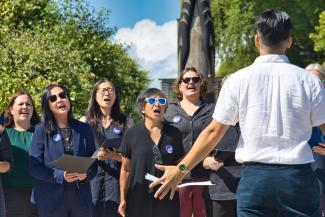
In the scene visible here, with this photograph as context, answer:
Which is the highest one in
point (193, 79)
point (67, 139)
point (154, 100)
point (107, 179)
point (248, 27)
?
point (248, 27)

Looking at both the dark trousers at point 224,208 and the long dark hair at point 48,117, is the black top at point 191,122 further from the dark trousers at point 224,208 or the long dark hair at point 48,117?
the long dark hair at point 48,117

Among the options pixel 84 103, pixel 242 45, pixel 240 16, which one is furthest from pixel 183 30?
pixel 242 45

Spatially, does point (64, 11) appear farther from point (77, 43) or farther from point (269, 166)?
point (269, 166)

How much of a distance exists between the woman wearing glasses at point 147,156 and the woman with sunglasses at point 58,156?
0.34 metres

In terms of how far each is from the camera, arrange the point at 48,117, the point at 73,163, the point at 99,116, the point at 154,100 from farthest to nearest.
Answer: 1. the point at 99,116
2. the point at 154,100
3. the point at 48,117
4. the point at 73,163

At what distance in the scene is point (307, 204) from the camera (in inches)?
156

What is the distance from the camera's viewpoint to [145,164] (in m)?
6.61

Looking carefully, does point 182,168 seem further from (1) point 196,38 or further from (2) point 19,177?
(1) point 196,38

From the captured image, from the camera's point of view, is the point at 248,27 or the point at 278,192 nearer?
the point at 278,192

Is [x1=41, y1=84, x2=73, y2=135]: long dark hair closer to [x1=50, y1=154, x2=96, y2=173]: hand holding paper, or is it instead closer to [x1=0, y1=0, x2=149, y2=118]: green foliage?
[x1=50, y1=154, x2=96, y2=173]: hand holding paper

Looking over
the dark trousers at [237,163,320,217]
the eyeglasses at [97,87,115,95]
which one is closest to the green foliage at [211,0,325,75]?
the eyeglasses at [97,87,115,95]

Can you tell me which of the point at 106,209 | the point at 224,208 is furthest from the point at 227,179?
the point at 106,209

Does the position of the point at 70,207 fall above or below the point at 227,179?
below

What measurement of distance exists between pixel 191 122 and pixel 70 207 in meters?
1.49
